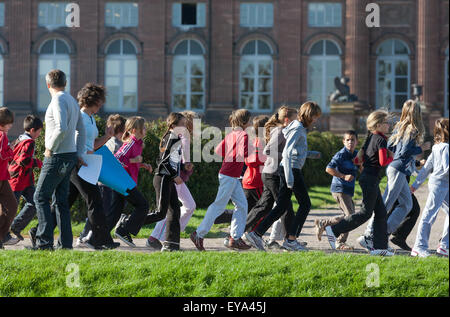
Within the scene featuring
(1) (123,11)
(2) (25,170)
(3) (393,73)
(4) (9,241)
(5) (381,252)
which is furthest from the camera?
(1) (123,11)

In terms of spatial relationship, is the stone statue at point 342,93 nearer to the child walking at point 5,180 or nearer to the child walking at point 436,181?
the child walking at point 436,181

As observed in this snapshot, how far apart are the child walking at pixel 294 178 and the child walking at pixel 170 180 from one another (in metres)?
0.91

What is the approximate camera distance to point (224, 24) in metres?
31.0

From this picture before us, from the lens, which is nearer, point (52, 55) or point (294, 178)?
point (294, 178)

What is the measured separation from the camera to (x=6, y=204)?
8.49 m

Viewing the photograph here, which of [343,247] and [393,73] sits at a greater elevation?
[393,73]

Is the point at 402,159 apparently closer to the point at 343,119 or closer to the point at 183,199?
the point at 183,199

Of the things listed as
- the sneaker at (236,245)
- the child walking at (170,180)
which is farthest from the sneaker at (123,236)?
the sneaker at (236,245)

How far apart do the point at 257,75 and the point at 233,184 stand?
2324cm

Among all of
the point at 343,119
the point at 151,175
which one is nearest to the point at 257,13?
the point at 343,119

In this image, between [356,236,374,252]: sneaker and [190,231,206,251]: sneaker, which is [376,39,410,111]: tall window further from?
[190,231,206,251]: sneaker

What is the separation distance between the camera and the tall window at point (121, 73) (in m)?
31.2

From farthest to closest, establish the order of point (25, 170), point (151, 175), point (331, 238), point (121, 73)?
1. point (121, 73)
2. point (151, 175)
3. point (25, 170)
4. point (331, 238)

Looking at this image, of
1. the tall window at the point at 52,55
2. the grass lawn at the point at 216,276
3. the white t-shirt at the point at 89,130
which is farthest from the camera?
the tall window at the point at 52,55
